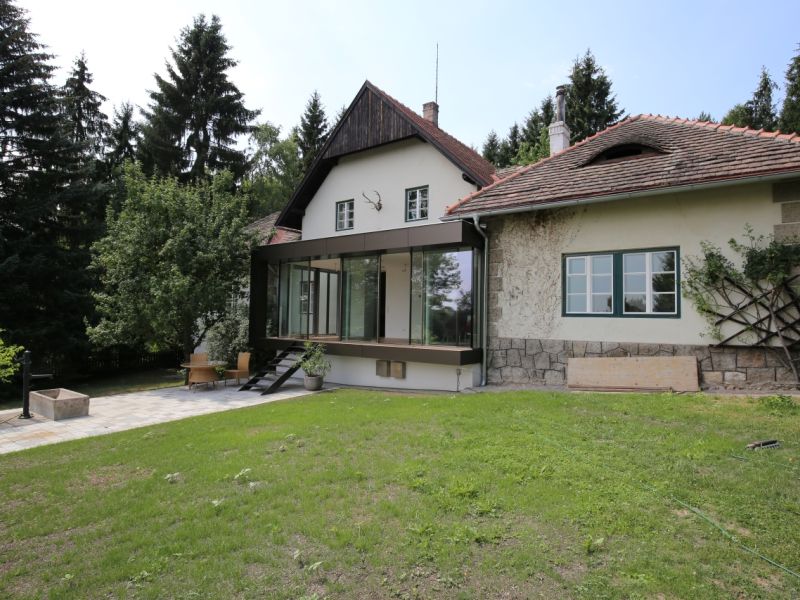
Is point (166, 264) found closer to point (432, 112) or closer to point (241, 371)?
point (241, 371)

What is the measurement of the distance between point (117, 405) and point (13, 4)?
49.1 ft

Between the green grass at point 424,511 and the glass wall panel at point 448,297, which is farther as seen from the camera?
the glass wall panel at point 448,297

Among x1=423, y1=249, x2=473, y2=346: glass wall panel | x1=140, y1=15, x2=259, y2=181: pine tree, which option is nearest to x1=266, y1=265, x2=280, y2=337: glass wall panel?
x1=423, y1=249, x2=473, y2=346: glass wall panel

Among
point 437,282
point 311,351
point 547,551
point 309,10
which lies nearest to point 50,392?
point 311,351

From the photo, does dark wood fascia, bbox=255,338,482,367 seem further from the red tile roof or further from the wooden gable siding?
the wooden gable siding

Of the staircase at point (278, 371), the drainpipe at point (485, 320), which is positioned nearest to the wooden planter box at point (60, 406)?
the staircase at point (278, 371)

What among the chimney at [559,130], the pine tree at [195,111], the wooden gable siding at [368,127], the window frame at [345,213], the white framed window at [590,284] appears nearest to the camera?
the white framed window at [590,284]

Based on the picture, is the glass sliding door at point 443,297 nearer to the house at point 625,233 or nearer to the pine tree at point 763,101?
the house at point 625,233

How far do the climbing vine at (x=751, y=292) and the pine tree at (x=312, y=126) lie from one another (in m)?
30.0

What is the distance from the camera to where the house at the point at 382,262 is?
35.7 feet

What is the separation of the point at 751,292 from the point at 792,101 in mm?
29542

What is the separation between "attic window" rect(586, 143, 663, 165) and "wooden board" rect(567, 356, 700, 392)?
430 centimetres

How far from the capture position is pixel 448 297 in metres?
10.9

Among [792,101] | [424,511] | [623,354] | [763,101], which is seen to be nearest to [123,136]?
[623,354]
